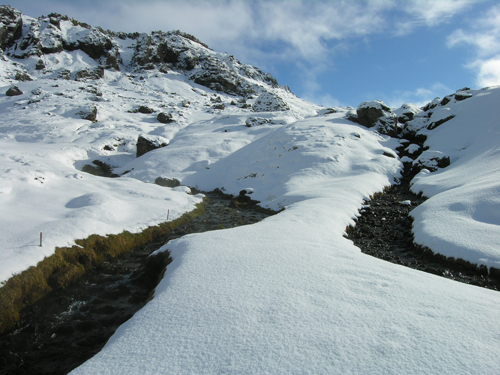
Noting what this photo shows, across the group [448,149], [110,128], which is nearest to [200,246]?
[448,149]

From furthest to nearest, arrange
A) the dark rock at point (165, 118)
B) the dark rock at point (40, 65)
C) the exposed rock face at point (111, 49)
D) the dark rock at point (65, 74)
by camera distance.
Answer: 1. the exposed rock face at point (111, 49)
2. the dark rock at point (40, 65)
3. the dark rock at point (65, 74)
4. the dark rock at point (165, 118)

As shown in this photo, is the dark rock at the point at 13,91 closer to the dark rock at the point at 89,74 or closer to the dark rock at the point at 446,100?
the dark rock at the point at 89,74

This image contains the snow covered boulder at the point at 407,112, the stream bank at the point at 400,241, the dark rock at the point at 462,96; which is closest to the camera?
the stream bank at the point at 400,241

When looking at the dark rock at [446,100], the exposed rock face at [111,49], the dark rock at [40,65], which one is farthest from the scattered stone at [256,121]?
the dark rock at [40,65]

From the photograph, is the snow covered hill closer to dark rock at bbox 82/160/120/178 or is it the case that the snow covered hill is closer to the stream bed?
dark rock at bbox 82/160/120/178

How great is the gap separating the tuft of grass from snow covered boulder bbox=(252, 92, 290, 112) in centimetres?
4351

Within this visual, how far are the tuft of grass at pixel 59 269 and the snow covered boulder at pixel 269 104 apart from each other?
1713 inches

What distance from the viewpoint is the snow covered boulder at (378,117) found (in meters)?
32.8

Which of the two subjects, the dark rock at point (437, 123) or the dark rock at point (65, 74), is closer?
the dark rock at point (437, 123)

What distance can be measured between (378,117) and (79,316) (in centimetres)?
3567

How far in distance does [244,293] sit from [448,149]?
27169mm

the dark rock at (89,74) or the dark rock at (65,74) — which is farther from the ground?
the dark rock at (89,74)

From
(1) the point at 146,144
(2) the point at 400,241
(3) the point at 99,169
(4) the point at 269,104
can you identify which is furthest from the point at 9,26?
(2) the point at 400,241

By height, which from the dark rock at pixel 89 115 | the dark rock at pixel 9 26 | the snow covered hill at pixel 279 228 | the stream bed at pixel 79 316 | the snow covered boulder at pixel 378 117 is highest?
the dark rock at pixel 9 26
